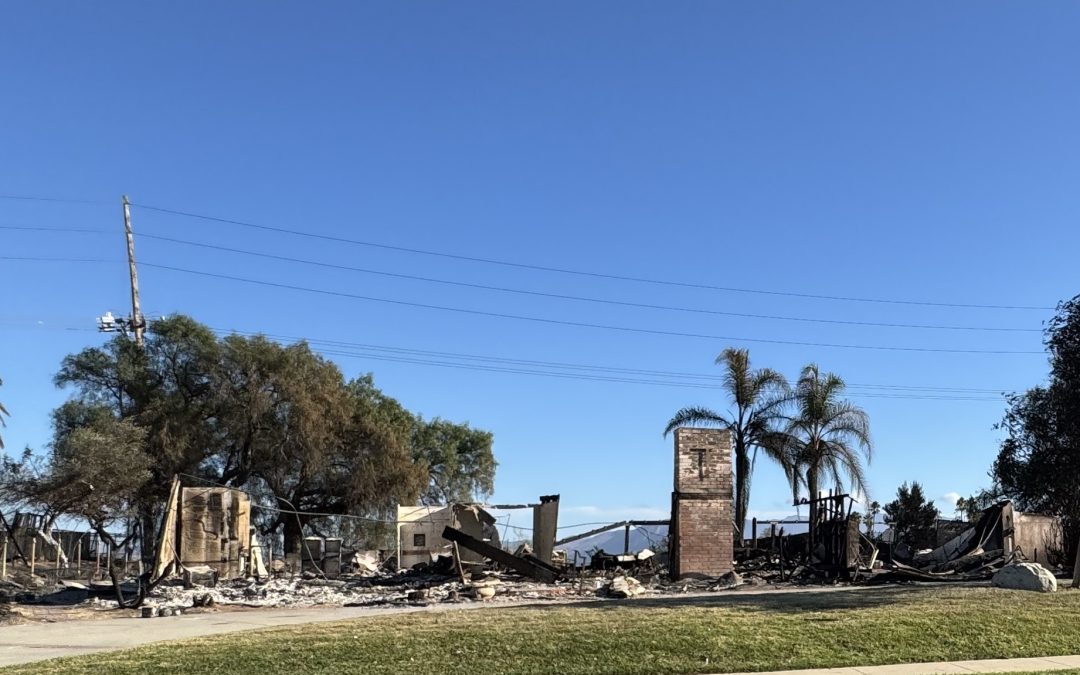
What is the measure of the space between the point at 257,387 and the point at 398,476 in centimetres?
712

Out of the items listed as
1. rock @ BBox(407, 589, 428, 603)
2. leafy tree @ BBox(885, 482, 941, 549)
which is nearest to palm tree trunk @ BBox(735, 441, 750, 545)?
leafy tree @ BBox(885, 482, 941, 549)

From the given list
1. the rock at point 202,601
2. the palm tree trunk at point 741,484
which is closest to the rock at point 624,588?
the rock at point 202,601

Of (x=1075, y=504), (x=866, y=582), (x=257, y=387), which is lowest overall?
(x=866, y=582)

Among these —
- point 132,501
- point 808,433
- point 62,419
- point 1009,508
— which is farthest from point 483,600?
point 62,419

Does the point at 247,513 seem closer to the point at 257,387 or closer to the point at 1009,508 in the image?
the point at 257,387

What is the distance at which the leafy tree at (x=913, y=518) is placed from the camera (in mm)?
32594

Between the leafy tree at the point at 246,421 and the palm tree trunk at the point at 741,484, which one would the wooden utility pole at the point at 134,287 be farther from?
the palm tree trunk at the point at 741,484

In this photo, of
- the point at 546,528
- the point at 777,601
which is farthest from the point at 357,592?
the point at 777,601

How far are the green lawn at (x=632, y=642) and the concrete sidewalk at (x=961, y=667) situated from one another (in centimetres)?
24

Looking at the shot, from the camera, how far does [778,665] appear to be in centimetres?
1082

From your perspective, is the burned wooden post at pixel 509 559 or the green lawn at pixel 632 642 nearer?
the green lawn at pixel 632 642

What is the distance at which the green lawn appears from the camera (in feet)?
34.9

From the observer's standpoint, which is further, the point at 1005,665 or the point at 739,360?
the point at 739,360

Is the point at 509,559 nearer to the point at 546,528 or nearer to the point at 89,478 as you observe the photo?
the point at 546,528
